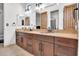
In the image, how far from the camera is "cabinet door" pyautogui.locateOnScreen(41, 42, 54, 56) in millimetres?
2525

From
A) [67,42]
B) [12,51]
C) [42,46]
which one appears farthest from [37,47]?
[67,42]

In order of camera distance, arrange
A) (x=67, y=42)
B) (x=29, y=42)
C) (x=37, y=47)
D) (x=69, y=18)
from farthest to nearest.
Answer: (x=29, y=42) → (x=37, y=47) → (x=69, y=18) → (x=67, y=42)

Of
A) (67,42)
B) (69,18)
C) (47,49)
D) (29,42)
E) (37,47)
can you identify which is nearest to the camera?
(67,42)

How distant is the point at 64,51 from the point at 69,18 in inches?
24.4

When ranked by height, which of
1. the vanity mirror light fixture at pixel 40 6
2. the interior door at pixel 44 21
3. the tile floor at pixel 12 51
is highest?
the vanity mirror light fixture at pixel 40 6

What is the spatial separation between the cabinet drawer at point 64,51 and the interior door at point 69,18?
0.38 meters

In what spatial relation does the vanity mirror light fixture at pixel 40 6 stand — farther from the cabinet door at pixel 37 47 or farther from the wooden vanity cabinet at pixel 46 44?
the cabinet door at pixel 37 47

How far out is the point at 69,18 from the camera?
7.80 ft

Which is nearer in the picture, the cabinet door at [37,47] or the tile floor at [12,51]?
the tile floor at [12,51]

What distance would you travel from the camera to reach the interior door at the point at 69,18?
7.67 ft

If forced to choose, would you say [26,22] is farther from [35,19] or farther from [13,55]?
[13,55]

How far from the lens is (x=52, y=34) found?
8.25 ft

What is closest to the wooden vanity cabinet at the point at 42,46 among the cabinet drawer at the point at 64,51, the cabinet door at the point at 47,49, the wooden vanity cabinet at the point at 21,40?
the cabinet door at the point at 47,49

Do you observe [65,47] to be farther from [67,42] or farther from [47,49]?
[47,49]
